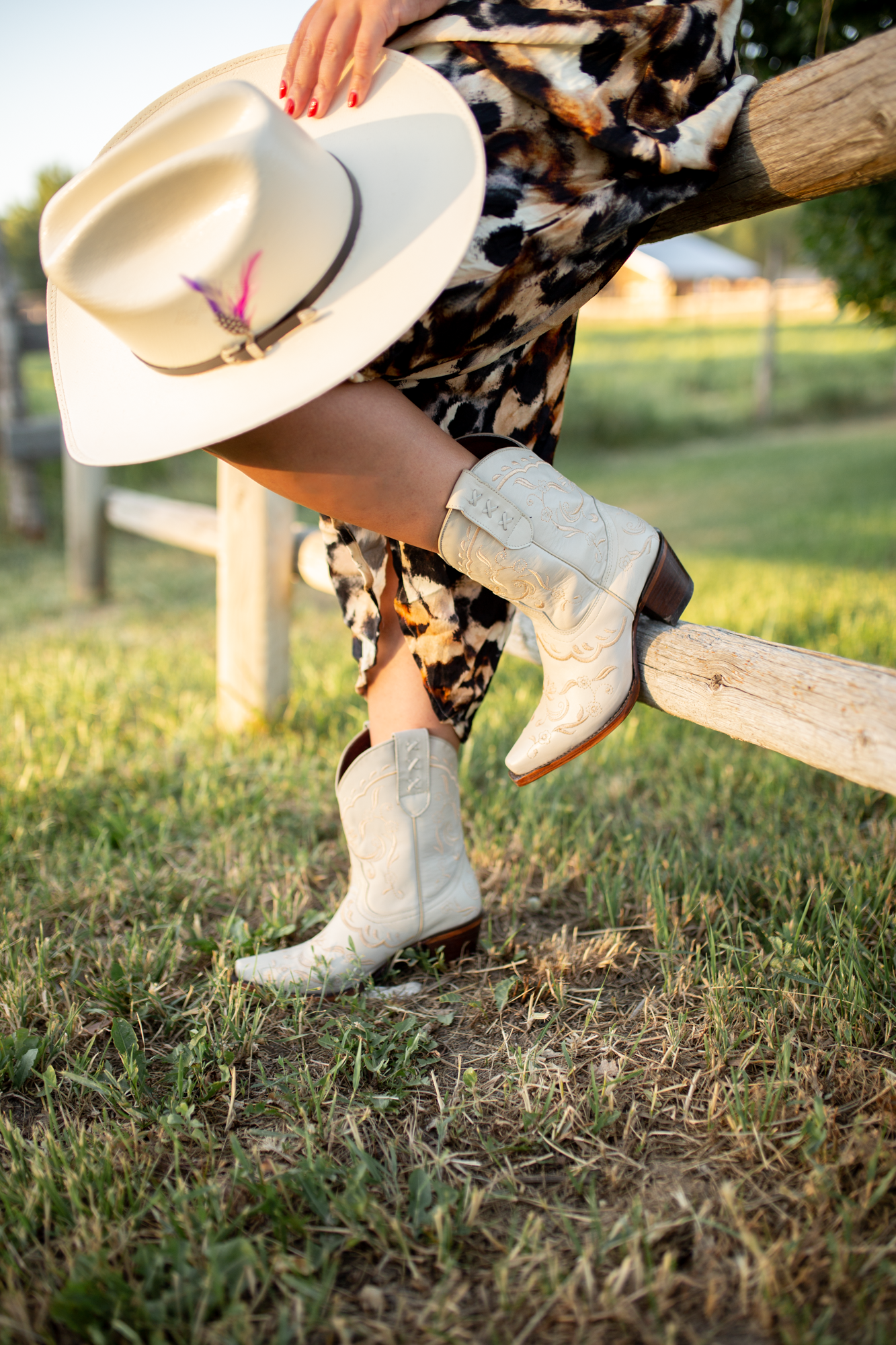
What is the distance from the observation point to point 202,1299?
31.5 inches

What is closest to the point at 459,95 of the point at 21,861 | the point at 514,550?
the point at 514,550

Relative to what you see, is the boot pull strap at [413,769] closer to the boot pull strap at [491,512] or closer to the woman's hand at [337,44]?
the boot pull strap at [491,512]

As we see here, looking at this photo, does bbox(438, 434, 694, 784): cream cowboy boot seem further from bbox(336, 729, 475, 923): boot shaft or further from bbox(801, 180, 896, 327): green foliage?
bbox(801, 180, 896, 327): green foliage

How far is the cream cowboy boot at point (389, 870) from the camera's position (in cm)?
129

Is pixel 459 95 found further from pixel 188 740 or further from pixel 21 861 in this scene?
pixel 188 740

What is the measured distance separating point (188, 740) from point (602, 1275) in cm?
177

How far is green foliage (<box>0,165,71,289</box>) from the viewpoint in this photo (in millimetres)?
27188

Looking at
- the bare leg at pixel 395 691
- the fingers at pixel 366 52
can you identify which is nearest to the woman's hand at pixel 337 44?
the fingers at pixel 366 52

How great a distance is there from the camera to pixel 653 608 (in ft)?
3.79

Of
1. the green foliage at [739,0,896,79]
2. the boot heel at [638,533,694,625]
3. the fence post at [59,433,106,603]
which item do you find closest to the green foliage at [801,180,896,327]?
the green foliage at [739,0,896,79]

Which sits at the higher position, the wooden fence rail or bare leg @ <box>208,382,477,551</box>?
bare leg @ <box>208,382,477,551</box>

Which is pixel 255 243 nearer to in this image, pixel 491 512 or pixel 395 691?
pixel 491 512

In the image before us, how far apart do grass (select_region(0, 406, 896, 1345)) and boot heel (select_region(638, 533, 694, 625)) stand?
0.50 metres

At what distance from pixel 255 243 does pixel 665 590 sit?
25.2 inches
